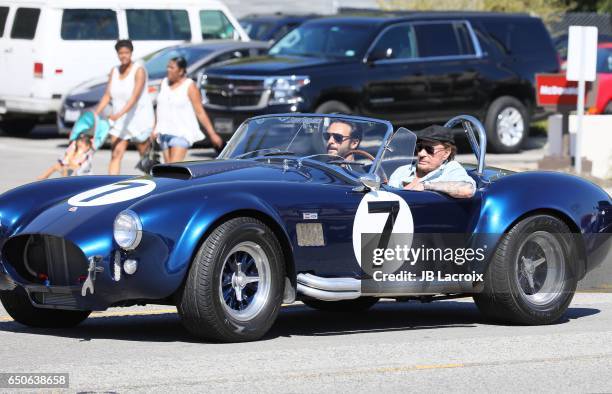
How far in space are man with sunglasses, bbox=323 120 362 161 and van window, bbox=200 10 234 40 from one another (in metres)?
16.0

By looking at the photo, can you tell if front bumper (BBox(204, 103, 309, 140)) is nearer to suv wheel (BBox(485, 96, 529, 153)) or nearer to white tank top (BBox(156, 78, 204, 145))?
suv wheel (BBox(485, 96, 529, 153))

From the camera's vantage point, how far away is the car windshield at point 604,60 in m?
24.1

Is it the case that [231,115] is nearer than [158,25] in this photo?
Yes

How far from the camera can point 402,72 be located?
19.8 metres

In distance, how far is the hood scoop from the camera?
26.2 ft

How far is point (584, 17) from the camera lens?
3947 cm

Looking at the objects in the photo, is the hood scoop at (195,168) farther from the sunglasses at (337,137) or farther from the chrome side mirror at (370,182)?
the chrome side mirror at (370,182)

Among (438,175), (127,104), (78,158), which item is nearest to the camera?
(438,175)

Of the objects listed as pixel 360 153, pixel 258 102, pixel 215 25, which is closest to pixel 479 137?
pixel 360 153

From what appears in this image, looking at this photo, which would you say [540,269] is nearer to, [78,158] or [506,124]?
[78,158]

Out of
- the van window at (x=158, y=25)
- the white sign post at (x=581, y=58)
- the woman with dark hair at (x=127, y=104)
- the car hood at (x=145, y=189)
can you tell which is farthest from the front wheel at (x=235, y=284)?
the van window at (x=158, y=25)

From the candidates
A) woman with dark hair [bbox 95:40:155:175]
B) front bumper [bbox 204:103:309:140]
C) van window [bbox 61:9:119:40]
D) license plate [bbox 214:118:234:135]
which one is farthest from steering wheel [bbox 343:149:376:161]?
van window [bbox 61:9:119:40]

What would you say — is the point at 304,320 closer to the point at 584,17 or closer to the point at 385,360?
the point at 385,360

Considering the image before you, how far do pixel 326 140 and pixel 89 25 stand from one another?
49.5ft
